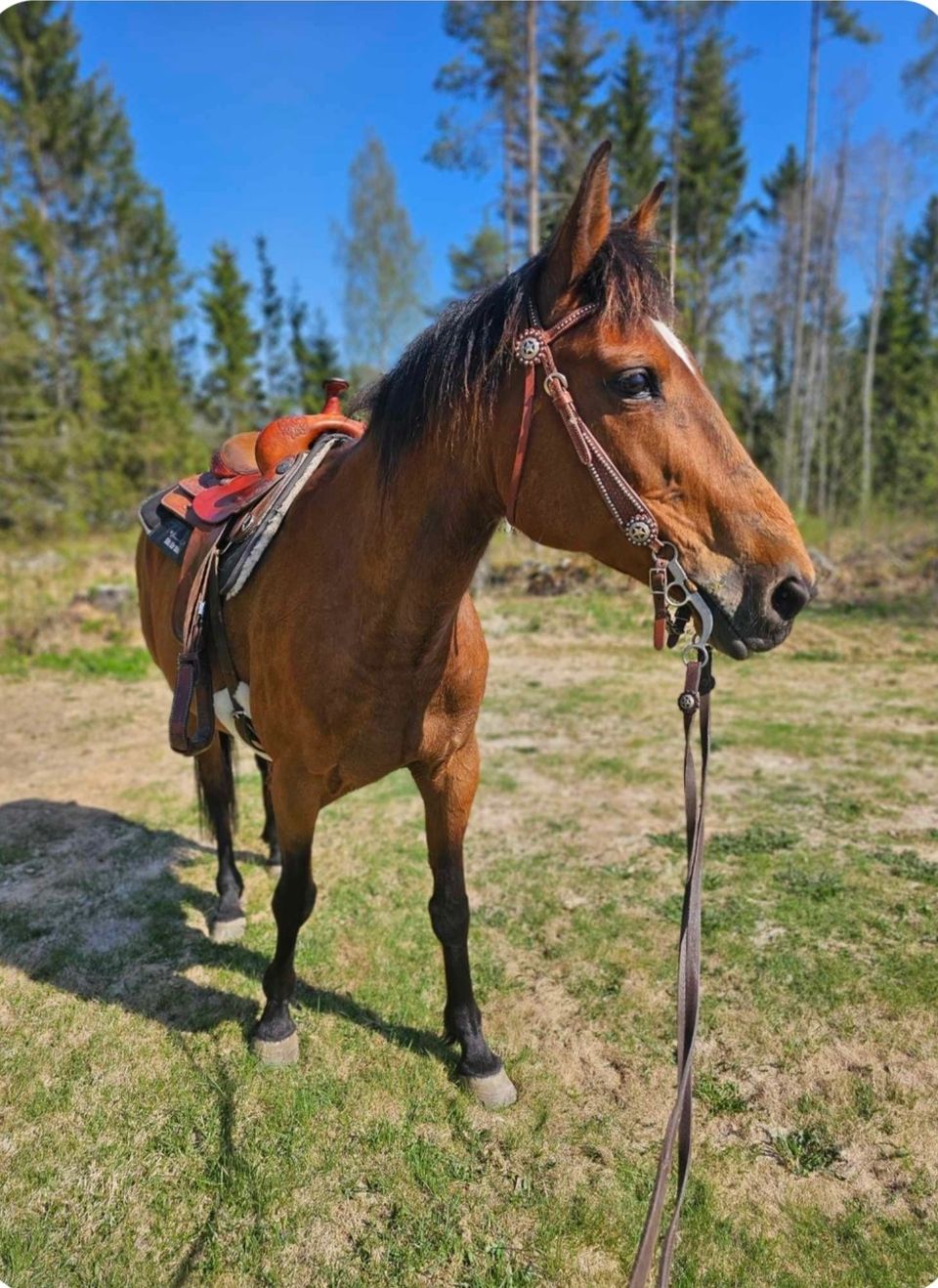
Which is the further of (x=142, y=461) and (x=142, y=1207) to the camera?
(x=142, y=461)

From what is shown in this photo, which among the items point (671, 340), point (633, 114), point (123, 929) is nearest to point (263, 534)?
point (671, 340)

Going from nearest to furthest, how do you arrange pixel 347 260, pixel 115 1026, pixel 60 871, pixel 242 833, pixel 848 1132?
pixel 848 1132 < pixel 115 1026 < pixel 60 871 < pixel 242 833 < pixel 347 260

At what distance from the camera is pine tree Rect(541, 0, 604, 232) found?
511 inches

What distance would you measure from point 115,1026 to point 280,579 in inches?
71.3

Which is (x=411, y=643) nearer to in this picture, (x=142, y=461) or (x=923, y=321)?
(x=142, y=461)

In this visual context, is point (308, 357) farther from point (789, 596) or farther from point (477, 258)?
point (789, 596)

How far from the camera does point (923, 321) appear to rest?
2828cm

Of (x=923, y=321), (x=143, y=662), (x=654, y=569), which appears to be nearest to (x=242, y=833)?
(x=654, y=569)

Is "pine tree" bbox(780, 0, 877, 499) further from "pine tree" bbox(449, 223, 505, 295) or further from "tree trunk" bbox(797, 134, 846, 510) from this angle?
"pine tree" bbox(449, 223, 505, 295)

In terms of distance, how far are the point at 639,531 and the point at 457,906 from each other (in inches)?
60.4

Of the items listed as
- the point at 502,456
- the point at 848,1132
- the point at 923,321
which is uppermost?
the point at 923,321

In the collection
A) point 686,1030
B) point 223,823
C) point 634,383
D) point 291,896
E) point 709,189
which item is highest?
point 709,189

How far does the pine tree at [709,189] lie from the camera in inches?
738

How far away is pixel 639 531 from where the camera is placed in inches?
54.6
